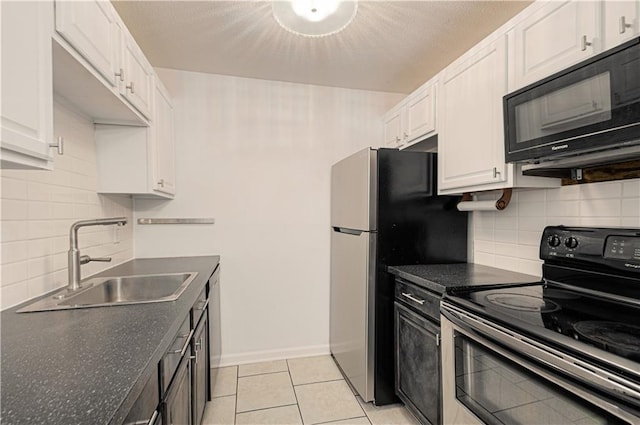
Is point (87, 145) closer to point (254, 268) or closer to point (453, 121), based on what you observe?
point (254, 268)

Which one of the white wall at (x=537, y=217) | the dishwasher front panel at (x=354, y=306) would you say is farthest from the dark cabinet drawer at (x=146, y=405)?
the white wall at (x=537, y=217)

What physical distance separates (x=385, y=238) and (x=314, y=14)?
1298mm

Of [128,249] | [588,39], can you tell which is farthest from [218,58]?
[588,39]

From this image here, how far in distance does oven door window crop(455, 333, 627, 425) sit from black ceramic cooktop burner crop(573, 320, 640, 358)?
0.17 m

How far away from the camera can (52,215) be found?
149 cm

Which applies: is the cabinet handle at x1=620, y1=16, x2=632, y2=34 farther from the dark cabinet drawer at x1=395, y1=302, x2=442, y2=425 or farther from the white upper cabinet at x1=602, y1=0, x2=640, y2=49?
the dark cabinet drawer at x1=395, y1=302, x2=442, y2=425

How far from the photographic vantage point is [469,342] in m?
1.33

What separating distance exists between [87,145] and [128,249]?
2.86 feet

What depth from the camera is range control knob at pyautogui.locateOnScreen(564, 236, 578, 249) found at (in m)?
1.44

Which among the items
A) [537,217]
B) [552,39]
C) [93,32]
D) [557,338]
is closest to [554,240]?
[537,217]

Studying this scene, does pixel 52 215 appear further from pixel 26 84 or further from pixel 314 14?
pixel 314 14

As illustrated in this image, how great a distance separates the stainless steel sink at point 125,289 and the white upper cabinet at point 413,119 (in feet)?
5.88

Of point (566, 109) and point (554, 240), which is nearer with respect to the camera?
point (566, 109)

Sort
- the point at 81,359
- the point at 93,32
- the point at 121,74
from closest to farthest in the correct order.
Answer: the point at 81,359 < the point at 93,32 < the point at 121,74
